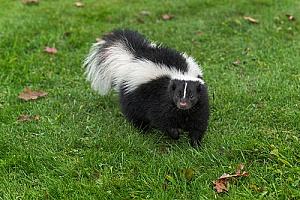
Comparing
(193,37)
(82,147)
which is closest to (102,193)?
(82,147)

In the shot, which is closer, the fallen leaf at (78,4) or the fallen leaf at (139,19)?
the fallen leaf at (139,19)

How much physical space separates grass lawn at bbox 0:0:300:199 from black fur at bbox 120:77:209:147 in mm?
179

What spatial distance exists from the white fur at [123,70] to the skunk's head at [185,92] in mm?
95

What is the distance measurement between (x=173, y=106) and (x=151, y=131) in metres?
0.60

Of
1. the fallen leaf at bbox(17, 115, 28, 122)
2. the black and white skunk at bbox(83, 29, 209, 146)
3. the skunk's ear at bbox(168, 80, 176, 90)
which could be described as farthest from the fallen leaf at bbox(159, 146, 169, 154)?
the fallen leaf at bbox(17, 115, 28, 122)

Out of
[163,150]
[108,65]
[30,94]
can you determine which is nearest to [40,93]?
[30,94]

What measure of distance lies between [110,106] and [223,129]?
4.72 ft

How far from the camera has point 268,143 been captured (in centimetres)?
370

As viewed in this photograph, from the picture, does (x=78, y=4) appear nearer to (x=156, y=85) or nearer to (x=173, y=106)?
(x=156, y=85)

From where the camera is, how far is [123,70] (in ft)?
14.7

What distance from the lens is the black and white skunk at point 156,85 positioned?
3.94 metres

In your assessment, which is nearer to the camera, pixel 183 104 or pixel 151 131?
pixel 183 104

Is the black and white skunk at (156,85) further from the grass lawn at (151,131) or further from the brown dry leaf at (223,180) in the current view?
the brown dry leaf at (223,180)

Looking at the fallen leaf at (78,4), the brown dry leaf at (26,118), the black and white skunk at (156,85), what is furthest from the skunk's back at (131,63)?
the fallen leaf at (78,4)
